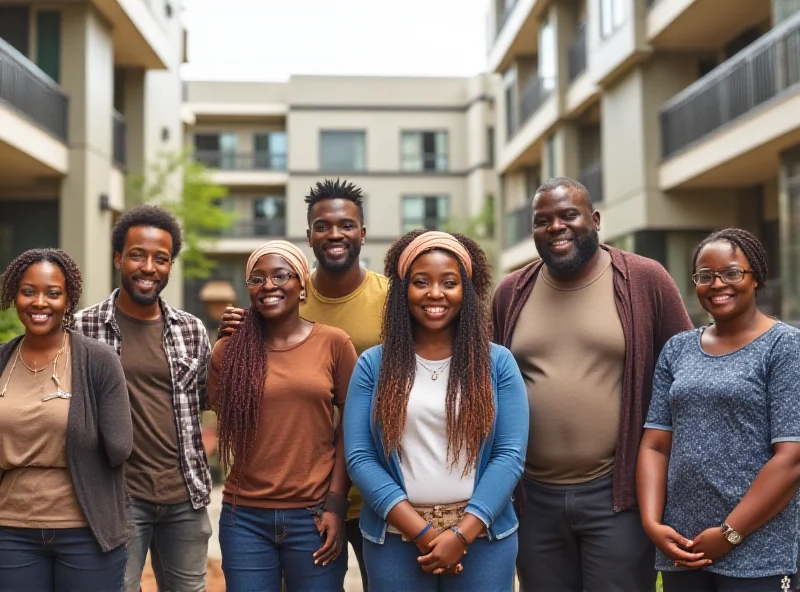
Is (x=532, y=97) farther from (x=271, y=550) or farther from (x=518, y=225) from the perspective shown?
(x=271, y=550)

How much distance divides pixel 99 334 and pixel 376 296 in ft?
4.53

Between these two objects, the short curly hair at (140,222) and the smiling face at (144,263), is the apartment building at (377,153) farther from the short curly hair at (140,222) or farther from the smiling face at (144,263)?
the smiling face at (144,263)

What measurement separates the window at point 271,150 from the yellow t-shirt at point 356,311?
40.5m

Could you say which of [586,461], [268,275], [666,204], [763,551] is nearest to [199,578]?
[268,275]

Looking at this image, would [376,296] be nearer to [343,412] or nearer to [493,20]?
[343,412]

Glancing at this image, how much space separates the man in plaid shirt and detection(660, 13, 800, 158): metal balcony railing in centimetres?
1116

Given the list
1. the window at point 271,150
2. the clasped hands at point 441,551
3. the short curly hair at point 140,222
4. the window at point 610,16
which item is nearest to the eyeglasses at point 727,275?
the clasped hands at point 441,551

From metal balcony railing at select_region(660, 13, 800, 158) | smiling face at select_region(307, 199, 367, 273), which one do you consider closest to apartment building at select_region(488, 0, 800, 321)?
metal balcony railing at select_region(660, 13, 800, 158)

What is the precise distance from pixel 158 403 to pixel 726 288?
8.69 ft

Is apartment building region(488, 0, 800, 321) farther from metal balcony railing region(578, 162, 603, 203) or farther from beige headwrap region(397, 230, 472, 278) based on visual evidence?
beige headwrap region(397, 230, 472, 278)

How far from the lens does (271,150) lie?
45281mm

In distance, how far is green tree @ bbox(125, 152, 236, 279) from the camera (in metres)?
20.5

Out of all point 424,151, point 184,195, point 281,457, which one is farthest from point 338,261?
point 424,151

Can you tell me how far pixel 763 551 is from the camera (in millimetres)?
3830
